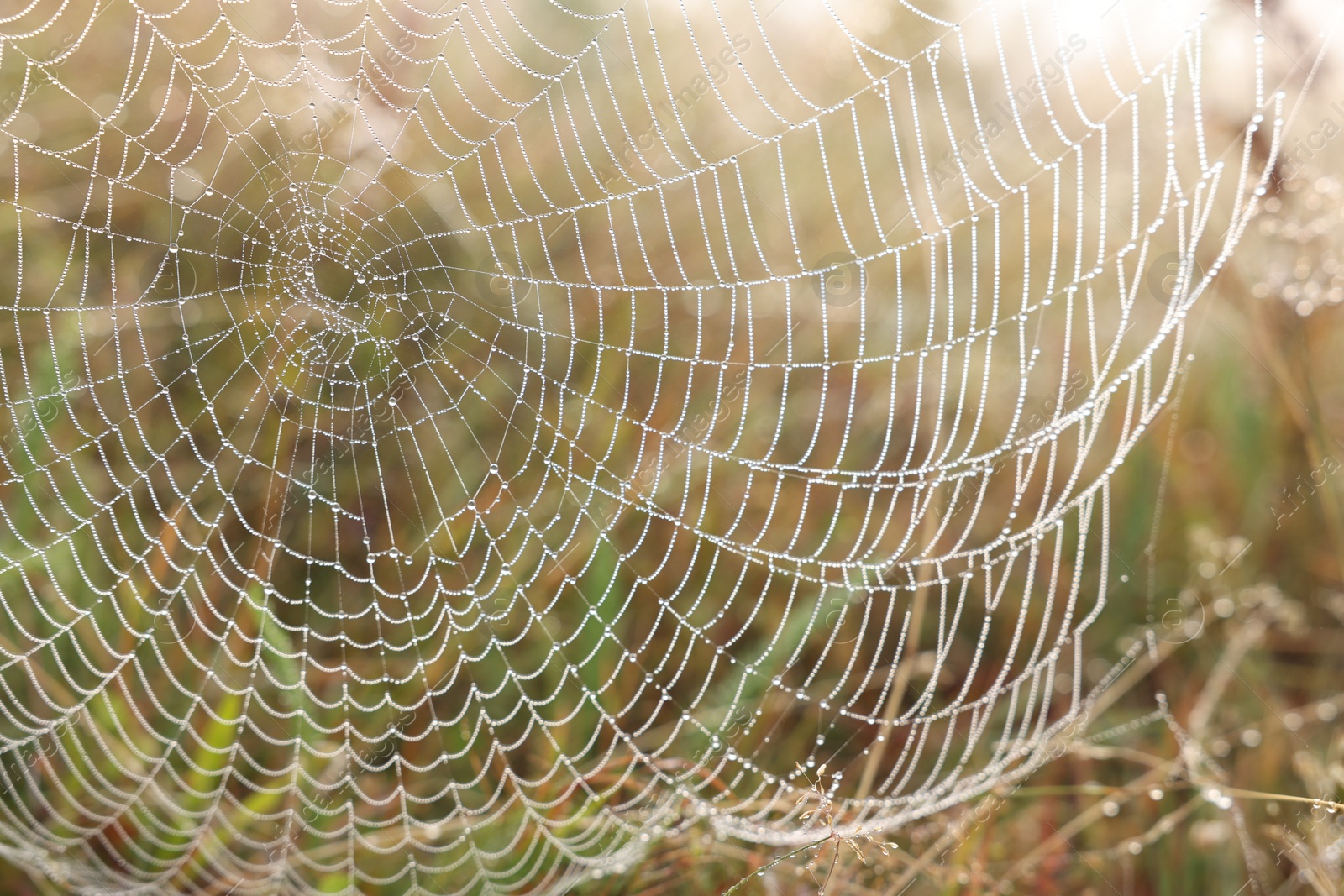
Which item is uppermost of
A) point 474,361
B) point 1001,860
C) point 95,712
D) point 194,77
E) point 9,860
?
point 194,77

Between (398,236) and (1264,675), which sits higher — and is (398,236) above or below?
above

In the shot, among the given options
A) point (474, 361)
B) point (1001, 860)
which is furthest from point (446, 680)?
point (1001, 860)

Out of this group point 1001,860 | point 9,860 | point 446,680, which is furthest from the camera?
point 446,680

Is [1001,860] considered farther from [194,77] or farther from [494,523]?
[194,77]

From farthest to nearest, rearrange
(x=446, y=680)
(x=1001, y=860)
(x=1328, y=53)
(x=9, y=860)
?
(x=446, y=680) → (x=1001, y=860) → (x=9, y=860) → (x=1328, y=53)

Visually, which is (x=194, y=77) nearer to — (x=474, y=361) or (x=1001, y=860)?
(x=474, y=361)

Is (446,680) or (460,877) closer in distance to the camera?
(460,877)

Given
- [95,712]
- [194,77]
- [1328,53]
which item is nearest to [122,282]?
[194,77]
